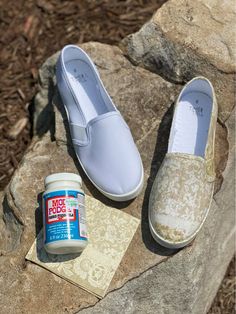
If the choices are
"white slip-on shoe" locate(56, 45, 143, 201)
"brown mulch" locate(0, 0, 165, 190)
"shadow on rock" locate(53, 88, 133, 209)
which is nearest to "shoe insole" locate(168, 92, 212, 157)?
"white slip-on shoe" locate(56, 45, 143, 201)

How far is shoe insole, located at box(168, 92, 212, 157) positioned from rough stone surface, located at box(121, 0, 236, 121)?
0.29 ft

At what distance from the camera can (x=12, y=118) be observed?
2.78m

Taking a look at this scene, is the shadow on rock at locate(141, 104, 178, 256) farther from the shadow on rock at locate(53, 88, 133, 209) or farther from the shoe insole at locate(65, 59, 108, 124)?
the shoe insole at locate(65, 59, 108, 124)

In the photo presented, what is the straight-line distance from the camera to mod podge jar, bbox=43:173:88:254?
6.38ft

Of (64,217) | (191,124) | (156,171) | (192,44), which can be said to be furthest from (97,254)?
(192,44)

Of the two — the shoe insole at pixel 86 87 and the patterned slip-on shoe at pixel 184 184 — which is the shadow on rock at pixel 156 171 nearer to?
the patterned slip-on shoe at pixel 184 184

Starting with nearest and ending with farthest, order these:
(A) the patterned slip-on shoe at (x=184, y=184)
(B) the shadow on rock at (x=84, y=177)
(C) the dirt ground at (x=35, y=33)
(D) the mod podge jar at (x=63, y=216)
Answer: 1. (D) the mod podge jar at (x=63, y=216)
2. (A) the patterned slip-on shoe at (x=184, y=184)
3. (B) the shadow on rock at (x=84, y=177)
4. (C) the dirt ground at (x=35, y=33)

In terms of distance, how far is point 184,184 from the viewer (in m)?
2.09

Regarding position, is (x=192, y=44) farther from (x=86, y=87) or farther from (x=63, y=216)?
(x=63, y=216)

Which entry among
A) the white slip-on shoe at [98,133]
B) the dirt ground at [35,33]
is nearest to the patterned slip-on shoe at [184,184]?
the white slip-on shoe at [98,133]

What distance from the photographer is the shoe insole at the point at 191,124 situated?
2.25 metres

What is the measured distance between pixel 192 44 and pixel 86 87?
1.59ft

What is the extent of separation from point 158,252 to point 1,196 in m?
0.70

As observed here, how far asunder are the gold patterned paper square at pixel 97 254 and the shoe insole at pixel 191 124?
13.8 inches
